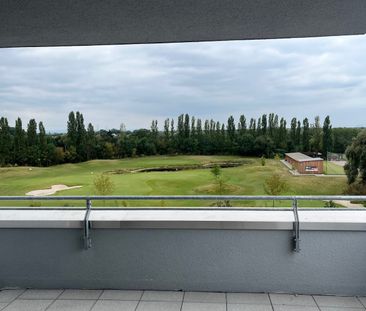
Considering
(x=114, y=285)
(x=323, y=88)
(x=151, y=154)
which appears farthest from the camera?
(x=151, y=154)

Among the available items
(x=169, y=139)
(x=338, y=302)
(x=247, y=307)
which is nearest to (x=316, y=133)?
(x=169, y=139)

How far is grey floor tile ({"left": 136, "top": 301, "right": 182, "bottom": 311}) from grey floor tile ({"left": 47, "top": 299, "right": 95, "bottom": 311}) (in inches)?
13.4

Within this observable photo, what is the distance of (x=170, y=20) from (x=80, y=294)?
6.32 ft

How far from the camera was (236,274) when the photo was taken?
7.52ft

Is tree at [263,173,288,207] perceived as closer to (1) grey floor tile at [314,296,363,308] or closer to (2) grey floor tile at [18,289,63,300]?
(1) grey floor tile at [314,296,363,308]

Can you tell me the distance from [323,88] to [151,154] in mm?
2023

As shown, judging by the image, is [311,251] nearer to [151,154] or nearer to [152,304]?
[152,304]

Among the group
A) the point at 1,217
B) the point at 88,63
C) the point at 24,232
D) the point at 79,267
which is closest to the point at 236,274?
the point at 79,267

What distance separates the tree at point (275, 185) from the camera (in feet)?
11.0

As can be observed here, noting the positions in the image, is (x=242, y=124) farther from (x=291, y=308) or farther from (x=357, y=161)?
(x=291, y=308)

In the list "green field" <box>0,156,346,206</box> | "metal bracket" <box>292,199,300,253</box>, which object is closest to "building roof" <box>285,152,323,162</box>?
"green field" <box>0,156,346,206</box>

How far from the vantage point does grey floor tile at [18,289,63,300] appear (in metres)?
2.28

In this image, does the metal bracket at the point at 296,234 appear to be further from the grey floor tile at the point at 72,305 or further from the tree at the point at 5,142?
the tree at the point at 5,142

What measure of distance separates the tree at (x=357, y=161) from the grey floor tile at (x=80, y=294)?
8.37ft
